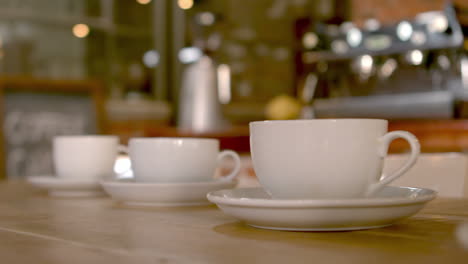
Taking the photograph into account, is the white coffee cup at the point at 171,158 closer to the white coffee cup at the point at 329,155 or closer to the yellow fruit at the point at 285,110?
the white coffee cup at the point at 329,155

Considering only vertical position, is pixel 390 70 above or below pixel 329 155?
above

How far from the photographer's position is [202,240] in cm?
43

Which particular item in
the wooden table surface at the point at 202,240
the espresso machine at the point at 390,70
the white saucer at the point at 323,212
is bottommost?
the wooden table surface at the point at 202,240

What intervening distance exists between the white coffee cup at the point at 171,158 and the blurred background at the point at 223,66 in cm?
171

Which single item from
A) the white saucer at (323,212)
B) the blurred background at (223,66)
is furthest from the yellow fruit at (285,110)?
the white saucer at (323,212)

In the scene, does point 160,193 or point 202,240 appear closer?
point 202,240

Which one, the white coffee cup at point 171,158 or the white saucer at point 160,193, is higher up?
the white coffee cup at point 171,158

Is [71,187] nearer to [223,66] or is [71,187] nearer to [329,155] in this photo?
[329,155]

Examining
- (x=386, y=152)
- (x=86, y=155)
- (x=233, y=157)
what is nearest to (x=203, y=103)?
(x=86, y=155)

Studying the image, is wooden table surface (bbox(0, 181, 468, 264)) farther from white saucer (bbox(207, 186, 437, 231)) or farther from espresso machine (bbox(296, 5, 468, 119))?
espresso machine (bbox(296, 5, 468, 119))

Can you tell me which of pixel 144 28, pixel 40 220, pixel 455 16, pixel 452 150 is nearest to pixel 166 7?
pixel 144 28

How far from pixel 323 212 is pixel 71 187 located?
49cm

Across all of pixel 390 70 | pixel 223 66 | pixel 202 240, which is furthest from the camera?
pixel 223 66

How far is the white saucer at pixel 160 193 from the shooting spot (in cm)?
68
